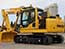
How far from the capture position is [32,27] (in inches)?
893

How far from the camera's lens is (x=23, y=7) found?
2397 centimetres

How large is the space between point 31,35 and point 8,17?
2.85 metres

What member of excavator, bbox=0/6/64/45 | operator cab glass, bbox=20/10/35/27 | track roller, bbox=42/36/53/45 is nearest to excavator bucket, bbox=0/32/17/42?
excavator, bbox=0/6/64/45

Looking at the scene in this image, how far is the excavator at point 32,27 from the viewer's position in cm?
2197

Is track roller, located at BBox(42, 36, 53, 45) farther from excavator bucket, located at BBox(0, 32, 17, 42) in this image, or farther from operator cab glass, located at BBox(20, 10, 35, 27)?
excavator bucket, located at BBox(0, 32, 17, 42)

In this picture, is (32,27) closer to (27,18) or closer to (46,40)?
(27,18)

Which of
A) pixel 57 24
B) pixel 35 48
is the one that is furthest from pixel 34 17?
pixel 35 48

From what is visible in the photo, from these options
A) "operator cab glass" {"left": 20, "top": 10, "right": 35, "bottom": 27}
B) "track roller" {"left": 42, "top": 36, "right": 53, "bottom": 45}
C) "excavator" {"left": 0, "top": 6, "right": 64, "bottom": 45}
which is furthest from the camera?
"operator cab glass" {"left": 20, "top": 10, "right": 35, "bottom": 27}

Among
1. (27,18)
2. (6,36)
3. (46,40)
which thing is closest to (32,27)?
(27,18)

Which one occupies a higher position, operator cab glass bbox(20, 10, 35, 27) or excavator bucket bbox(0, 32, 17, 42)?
operator cab glass bbox(20, 10, 35, 27)

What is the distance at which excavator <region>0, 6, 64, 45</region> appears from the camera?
22.0m

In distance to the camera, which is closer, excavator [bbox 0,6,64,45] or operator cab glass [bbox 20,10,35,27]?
excavator [bbox 0,6,64,45]

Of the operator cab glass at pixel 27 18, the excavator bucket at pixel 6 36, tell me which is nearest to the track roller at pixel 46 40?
the operator cab glass at pixel 27 18

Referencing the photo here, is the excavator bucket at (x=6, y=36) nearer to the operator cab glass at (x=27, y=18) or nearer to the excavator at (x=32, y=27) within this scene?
the excavator at (x=32, y=27)
